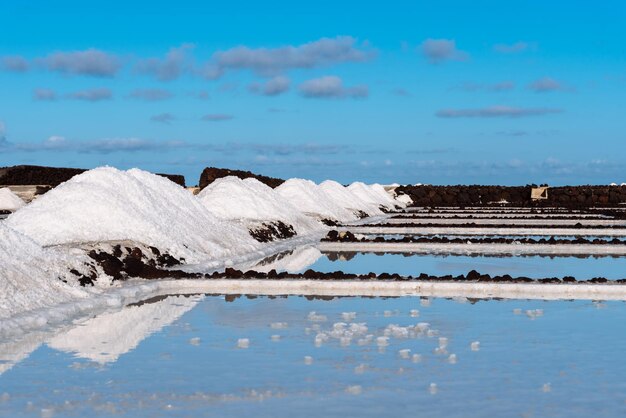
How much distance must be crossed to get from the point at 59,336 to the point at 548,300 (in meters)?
4.47

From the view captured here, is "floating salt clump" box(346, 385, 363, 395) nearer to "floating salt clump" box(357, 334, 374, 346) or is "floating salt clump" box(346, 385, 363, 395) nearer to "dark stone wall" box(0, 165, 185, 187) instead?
"floating salt clump" box(357, 334, 374, 346)

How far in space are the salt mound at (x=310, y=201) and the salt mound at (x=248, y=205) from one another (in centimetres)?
282

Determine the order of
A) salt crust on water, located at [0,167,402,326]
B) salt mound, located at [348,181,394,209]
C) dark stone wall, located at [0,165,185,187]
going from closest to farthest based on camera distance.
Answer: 1. salt crust on water, located at [0,167,402,326]
2. salt mound, located at [348,181,394,209]
3. dark stone wall, located at [0,165,185,187]

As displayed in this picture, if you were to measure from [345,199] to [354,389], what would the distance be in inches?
1097

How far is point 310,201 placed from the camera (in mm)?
25578

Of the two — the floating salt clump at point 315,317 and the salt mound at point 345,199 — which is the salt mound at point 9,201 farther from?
the floating salt clump at point 315,317

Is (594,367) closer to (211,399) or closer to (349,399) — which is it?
(349,399)

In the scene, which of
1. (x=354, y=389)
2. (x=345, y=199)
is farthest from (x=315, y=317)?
(x=345, y=199)

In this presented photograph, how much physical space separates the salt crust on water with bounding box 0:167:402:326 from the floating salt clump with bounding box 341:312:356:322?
211 centimetres

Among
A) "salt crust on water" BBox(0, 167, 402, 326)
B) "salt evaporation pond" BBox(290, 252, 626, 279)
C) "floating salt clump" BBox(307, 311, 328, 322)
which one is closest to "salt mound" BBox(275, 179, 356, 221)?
"salt crust on water" BBox(0, 167, 402, 326)

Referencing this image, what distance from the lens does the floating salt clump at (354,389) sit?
4457mm

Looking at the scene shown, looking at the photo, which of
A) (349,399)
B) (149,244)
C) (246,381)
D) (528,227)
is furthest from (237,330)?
(528,227)

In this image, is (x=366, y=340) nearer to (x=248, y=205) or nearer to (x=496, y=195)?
(x=248, y=205)

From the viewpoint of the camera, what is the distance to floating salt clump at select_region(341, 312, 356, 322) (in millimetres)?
7016
